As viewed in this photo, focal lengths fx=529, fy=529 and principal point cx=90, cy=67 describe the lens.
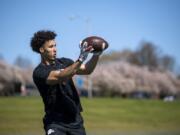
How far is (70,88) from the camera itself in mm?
7273

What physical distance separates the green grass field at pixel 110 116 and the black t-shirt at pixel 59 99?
17.9 meters

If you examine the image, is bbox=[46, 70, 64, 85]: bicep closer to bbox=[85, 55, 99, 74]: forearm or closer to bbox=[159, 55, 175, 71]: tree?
bbox=[85, 55, 99, 74]: forearm

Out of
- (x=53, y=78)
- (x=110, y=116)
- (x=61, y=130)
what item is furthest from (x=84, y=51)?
(x=110, y=116)

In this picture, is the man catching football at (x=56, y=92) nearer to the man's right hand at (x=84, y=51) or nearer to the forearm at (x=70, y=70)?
the man's right hand at (x=84, y=51)

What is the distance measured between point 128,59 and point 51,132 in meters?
106

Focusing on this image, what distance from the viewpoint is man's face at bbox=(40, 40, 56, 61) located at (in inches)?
289

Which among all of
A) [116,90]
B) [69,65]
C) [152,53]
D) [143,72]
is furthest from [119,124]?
[152,53]

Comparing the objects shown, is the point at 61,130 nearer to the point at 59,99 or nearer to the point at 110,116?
the point at 59,99

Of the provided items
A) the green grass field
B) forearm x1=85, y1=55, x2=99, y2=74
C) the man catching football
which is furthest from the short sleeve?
the green grass field

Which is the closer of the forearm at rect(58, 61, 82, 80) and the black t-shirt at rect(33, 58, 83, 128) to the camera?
the forearm at rect(58, 61, 82, 80)

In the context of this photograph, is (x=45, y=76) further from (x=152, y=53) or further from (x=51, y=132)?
(x=152, y=53)

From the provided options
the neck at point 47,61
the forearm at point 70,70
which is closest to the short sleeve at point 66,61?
the neck at point 47,61

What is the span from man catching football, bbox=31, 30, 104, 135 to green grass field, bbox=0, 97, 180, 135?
1789cm

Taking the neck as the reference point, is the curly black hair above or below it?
above
